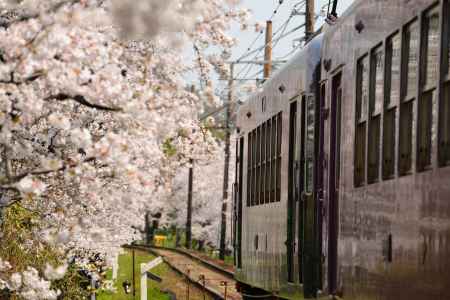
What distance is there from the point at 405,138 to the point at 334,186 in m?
3.09

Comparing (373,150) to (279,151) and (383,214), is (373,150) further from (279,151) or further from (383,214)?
(279,151)

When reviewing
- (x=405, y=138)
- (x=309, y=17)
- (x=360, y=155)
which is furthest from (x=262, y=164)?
(x=309, y=17)

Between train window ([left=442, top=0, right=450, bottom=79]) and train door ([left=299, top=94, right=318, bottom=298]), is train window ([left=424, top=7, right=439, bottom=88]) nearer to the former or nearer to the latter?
train window ([left=442, top=0, right=450, bottom=79])

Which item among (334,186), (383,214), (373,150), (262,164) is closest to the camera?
(383,214)

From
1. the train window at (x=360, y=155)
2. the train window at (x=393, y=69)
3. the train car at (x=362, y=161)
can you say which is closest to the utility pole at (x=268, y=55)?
the train car at (x=362, y=161)

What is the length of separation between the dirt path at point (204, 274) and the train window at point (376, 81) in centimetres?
1281

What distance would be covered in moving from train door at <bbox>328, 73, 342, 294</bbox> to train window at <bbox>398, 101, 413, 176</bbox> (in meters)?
2.72

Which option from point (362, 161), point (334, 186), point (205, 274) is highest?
point (362, 161)

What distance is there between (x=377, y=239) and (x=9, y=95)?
9.43 ft

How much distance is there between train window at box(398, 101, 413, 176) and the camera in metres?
7.92

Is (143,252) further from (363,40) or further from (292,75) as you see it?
(363,40)

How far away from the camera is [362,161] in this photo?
31.6 ft

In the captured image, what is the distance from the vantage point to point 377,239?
29.3 feet

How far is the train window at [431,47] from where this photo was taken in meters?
7.25
